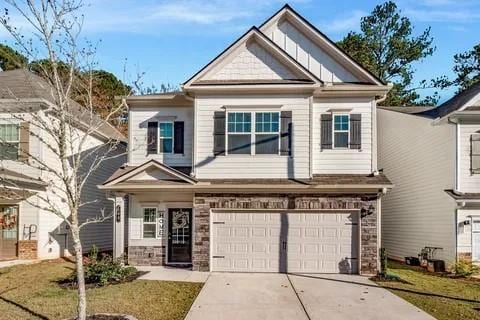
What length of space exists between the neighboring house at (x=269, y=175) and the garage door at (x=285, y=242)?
3cm

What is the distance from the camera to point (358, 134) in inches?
621

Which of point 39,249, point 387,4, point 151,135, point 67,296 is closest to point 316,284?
point 67,296

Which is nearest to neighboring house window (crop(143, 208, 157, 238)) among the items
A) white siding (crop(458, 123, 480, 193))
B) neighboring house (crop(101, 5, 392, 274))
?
neighboring house (crop(101, 5, 392, 274))

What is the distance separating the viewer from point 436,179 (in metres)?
17.5

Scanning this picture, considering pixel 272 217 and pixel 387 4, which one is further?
pixel 387 4

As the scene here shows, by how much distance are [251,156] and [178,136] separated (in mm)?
2881

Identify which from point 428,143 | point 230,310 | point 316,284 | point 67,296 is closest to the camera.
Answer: point 230,310

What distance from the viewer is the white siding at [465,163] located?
1630 cm

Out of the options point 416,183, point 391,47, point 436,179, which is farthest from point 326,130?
point 391,47

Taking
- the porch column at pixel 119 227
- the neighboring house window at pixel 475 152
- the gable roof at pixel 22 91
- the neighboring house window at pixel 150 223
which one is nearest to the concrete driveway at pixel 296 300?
the neighboring house window at pixel 150 223

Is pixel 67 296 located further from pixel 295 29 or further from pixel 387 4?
pixel 387 4

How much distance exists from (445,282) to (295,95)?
23.3ft

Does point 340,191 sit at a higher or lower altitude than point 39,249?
higher

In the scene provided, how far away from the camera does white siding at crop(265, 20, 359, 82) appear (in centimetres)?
1697
